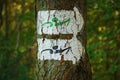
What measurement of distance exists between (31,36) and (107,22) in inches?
64.4

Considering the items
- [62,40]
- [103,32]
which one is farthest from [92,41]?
[62,40]

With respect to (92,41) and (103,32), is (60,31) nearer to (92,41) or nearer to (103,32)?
(103,32)

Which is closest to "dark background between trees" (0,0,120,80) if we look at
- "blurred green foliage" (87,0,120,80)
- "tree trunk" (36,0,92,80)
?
"blurred green foliage" (87,0,120,80)

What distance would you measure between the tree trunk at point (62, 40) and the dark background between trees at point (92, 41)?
223 centimetres

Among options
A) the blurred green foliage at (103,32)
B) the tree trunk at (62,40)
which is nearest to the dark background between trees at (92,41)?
the blurred green foliage at (103,32)

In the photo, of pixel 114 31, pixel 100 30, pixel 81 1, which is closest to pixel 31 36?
pixel 100 30

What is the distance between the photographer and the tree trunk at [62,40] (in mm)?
2635

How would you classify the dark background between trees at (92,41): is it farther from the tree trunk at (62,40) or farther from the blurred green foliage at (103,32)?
the tree trunk at (62,40)

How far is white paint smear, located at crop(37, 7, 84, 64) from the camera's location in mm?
2633

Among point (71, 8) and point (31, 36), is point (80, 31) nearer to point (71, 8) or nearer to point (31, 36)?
point (71, 8)

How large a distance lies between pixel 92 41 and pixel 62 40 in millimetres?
3759

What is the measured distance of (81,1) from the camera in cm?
271

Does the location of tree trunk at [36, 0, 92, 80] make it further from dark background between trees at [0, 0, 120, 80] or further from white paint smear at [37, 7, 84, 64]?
dark background between trees at [0, 0, 120, 80]

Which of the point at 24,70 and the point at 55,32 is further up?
the point at 55,32
